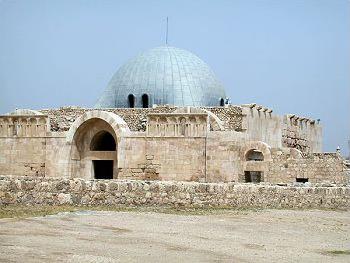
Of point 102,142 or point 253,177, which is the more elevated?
point 102,142

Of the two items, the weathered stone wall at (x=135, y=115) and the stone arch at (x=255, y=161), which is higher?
the weathered stone wall at (x=135, y=115)

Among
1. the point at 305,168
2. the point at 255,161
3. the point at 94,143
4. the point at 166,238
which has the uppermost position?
the point at 94,143

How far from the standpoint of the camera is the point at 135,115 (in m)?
25.4

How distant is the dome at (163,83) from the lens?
2781 centimetres

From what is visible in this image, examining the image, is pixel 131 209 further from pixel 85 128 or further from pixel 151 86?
pixel 151 86

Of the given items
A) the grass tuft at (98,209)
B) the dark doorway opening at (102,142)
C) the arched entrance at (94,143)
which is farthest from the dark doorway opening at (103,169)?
the grass tuft at (98,209)

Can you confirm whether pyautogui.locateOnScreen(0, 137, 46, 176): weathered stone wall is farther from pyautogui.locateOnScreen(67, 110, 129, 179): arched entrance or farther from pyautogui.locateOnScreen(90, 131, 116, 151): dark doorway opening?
pyautogui.locateOnScreen(90, 131, 116, 151): dark doorway opening

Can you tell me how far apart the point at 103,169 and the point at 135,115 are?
2865 millimetres

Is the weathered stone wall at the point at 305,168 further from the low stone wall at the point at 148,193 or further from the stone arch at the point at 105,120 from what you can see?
the stone arch at the point at 105,120

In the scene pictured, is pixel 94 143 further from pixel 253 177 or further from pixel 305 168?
pixel 305 168

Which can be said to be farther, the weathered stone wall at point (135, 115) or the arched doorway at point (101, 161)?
the arched doorway at point (101, 161)

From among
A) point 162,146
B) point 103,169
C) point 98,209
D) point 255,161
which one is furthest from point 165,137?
point 98,209

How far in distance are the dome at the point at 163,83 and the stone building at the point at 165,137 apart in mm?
48

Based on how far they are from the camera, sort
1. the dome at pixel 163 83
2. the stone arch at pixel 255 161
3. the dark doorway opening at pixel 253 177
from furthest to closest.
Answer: the dome at pixel 163 83 → the dark doorway opening at pixel 253 177 → the stone arch at pixel 255 161
